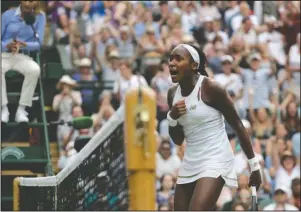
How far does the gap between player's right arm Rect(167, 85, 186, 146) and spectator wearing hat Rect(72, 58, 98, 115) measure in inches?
361

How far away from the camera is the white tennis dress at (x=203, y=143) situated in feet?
32.3

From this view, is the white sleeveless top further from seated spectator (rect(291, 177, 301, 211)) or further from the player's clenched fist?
seated spectator (rect(291, 177, 301, 211))

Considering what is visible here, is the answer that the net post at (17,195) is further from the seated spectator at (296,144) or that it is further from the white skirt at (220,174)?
the seated spectator at (296,144)

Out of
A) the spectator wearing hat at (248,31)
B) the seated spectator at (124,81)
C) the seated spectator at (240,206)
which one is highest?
the spectator wearing hat at (248,31)

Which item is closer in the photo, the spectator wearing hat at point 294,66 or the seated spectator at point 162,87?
the seated spectator at point 162,87

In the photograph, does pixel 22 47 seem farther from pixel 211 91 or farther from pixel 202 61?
pixel 211 91

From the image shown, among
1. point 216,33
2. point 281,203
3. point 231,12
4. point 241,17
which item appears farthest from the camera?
point 231,12

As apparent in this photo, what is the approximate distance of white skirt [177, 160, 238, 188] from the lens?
32.2 feet

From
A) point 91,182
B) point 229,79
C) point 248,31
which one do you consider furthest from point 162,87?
point 91,182

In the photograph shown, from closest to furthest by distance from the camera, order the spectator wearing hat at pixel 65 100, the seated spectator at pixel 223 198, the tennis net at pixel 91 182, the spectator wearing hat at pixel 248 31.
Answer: the tennis net at pixel 91 182 → the seated spectator at pixel 223 198 → the spectator wearing hat at pixel 65 100 → the spectator wearing hat at pixel 248 31

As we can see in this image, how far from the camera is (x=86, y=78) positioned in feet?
65.6

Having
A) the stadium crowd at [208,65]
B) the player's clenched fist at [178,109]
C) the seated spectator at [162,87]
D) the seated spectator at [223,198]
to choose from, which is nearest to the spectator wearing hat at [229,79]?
the stadium crowd at [208,65]

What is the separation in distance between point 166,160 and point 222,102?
778cm

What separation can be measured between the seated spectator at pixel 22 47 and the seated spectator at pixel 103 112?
385cm
